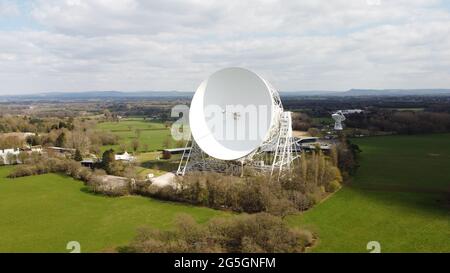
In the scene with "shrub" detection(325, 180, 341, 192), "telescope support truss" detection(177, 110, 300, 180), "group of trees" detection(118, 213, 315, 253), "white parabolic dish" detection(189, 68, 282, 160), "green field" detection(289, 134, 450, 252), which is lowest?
"green field" detection(289, 134, 450, 252)

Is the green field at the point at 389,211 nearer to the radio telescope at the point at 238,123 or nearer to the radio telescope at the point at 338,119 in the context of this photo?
the radio telescope at the point at 238,123

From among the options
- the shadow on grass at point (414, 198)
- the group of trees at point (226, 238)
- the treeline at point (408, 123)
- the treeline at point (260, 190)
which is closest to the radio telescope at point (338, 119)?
the treeline at point (408, 123)

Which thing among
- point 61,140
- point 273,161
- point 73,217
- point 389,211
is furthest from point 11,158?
point 389,211

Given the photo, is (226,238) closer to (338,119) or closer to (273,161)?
(273,161)

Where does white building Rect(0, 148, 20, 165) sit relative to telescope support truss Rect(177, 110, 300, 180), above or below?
below

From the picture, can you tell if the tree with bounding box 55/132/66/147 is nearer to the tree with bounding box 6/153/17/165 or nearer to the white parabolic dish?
the tree with bounding box 6/153/17/165

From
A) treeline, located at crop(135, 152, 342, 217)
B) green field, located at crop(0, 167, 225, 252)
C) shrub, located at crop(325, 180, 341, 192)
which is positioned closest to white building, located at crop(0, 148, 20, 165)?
green field, located at crop(0, 167, 225, 252)

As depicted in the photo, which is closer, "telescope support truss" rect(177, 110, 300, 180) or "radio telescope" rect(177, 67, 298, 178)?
"radio telescope" rect(177, 67, 298, 178)
